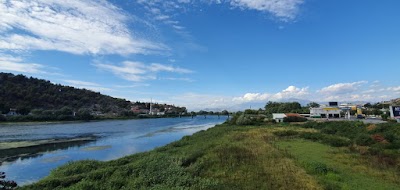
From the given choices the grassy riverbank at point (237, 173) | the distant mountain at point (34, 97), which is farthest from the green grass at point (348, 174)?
the distant mountain at point (34, 97)

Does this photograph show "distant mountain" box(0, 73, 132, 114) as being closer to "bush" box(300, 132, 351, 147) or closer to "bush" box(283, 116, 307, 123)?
"bush" box(283, 116, 307, 123)

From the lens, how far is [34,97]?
125 meters

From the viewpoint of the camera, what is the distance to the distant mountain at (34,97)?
363ft

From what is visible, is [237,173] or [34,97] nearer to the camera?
[237,173]

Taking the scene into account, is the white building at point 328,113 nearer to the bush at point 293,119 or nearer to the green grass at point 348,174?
the bush at point 293,119

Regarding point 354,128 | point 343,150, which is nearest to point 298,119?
point 354,128

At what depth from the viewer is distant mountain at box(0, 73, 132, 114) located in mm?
110625

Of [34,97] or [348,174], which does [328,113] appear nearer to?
[348,174]

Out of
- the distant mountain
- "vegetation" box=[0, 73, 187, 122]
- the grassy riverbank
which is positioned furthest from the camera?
the distant mountain

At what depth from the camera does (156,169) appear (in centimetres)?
1728

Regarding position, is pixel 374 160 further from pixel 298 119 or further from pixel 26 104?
pixel 26 104

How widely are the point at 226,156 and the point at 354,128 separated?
30.5m

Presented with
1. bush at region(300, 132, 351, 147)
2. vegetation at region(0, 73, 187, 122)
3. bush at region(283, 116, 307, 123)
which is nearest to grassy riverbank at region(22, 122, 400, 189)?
bush at region(300, 132, 351, 147)

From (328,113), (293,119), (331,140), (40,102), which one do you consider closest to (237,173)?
(331,140)
